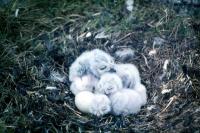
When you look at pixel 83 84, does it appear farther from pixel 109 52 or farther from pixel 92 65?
pixel 109 52

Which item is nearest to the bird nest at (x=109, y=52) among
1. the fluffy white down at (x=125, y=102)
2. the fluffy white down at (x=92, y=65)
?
the fluffy white down at (x=125, y=102)

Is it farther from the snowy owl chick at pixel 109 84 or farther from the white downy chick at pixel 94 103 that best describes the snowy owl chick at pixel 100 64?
the white downy chick at pixel 94 103

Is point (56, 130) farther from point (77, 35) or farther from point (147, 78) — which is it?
point (77, 35)

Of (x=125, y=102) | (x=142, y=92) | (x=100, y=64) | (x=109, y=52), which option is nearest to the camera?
(x=125, y=102)

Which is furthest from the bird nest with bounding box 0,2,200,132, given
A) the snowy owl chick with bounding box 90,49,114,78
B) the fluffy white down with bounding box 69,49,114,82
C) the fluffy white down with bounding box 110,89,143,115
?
the snowy owl chick with bounding box 90,49,114,78

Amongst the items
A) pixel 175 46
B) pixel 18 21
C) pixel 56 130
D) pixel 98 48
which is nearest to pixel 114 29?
pixel 98 48

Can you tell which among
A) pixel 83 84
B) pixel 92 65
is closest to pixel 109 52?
pixel 92 65

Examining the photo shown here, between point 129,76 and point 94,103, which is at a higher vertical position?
point 129,76

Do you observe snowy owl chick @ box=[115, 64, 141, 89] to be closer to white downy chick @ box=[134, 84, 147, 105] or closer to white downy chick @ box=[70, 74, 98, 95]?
white downy chick @ box=[134, 84, 147, 105]
